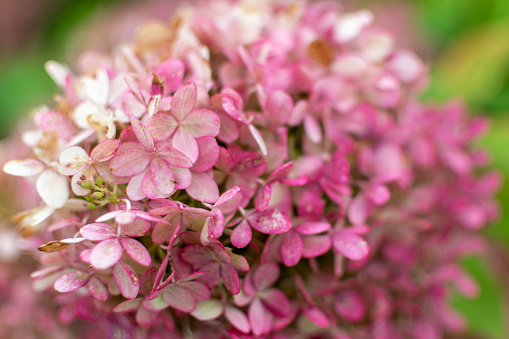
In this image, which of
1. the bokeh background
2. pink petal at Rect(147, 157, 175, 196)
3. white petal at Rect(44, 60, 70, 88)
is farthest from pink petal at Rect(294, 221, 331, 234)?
the bokeh background

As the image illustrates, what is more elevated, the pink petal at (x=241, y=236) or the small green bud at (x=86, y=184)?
the small green bud at (x=86, y=184)

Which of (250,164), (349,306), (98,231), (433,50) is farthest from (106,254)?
(433,50)

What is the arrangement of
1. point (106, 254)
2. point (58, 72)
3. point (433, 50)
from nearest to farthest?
point (106, 254) < point (58, 72) < point (433, 50)

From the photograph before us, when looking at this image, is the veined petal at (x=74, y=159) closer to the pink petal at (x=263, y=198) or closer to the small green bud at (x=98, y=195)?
the small green bud at (x=98, y=195)

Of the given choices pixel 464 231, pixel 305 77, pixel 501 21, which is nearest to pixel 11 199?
pixel 305 77

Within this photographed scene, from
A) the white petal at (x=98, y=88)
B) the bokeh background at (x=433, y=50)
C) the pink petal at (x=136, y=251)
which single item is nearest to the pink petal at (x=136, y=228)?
the pink petal at (x=136, y=251)

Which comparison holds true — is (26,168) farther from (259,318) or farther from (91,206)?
(259,318)
